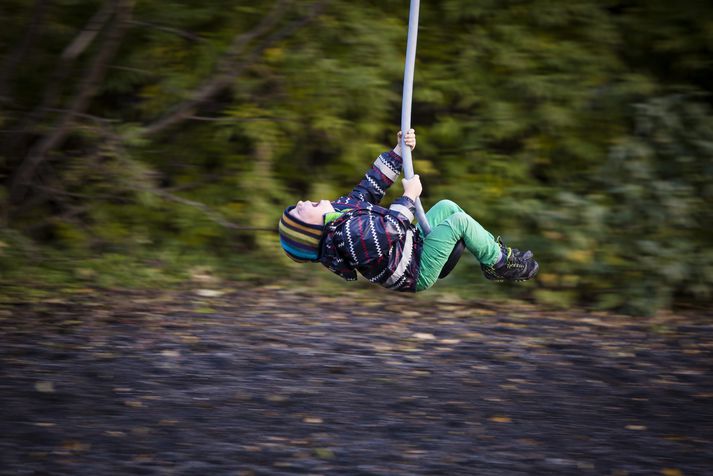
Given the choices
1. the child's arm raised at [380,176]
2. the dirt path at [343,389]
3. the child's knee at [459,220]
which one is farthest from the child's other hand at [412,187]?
the dirt path at [343,389]

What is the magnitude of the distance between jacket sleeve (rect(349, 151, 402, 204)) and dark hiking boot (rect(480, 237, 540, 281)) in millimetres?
714

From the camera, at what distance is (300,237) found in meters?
5.00

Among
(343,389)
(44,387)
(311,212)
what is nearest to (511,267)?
(311,212)

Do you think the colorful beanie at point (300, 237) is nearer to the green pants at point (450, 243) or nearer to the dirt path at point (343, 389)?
the green pants at point (450, 243)

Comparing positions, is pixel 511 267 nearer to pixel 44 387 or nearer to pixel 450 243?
pixel 450 243

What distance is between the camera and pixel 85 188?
320 inches

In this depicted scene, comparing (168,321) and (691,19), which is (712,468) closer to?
(168,321)

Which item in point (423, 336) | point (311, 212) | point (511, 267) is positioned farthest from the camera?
point (423, 336)

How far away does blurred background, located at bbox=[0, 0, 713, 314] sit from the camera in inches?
306

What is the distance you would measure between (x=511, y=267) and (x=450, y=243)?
414 millimetres

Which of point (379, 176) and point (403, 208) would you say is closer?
point (403, 208)

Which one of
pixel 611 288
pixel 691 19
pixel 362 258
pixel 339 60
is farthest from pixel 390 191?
pixel 362 258

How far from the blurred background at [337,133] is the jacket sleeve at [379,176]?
288cm

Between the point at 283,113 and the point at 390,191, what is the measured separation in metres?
1.29
